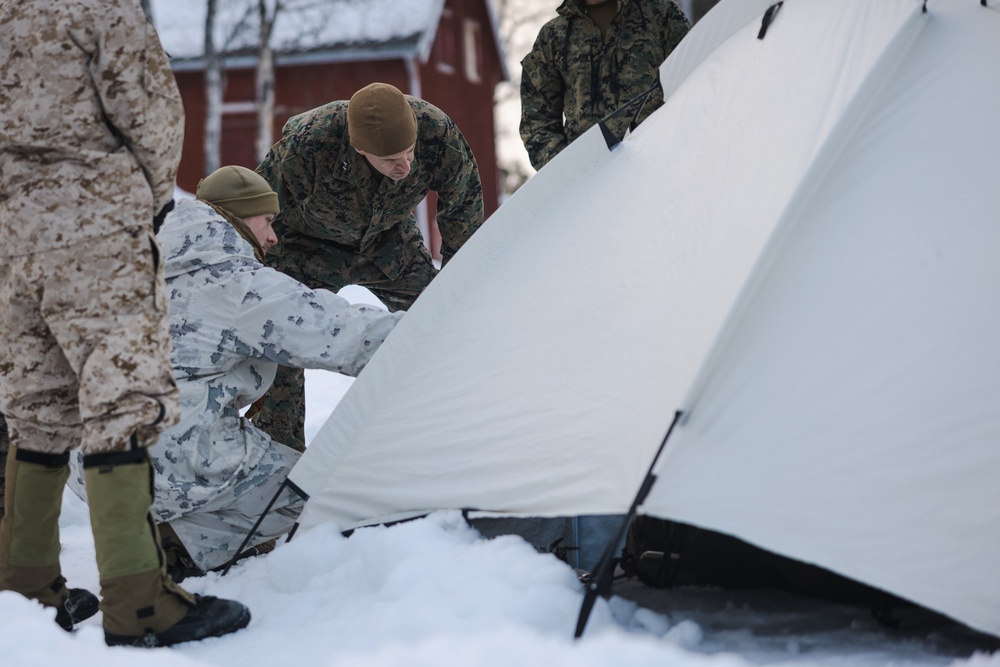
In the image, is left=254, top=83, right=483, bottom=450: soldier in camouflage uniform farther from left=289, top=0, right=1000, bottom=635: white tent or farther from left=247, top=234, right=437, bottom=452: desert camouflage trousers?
left=289, top=0, right=1000, bottom=635: white tent

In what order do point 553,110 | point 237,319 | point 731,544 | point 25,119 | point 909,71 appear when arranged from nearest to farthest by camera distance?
point 25,119
point 909,71
point 731,544
point 237,319
point 553,110

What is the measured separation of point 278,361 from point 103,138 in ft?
2.71

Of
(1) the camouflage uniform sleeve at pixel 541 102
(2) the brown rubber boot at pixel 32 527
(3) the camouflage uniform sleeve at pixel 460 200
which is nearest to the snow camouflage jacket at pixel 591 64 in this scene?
(1) the camouflage uniform sleeve at pixel 541 102

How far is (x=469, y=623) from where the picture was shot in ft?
7.16

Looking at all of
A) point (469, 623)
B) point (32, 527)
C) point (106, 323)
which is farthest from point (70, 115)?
point (469, 623)

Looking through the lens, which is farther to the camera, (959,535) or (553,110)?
(553,110)

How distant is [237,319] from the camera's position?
9.76ft

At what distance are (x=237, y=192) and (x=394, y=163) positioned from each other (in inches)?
26.0

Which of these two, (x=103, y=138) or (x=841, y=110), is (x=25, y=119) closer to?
(x=103, y=138)

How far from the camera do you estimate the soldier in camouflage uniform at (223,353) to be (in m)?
2.96

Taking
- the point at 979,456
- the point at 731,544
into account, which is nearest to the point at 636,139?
the point at 731,544

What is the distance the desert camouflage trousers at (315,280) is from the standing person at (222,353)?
86 centimetres

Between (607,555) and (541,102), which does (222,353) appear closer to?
(607,555)

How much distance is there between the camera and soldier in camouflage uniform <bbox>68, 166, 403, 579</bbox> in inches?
117
